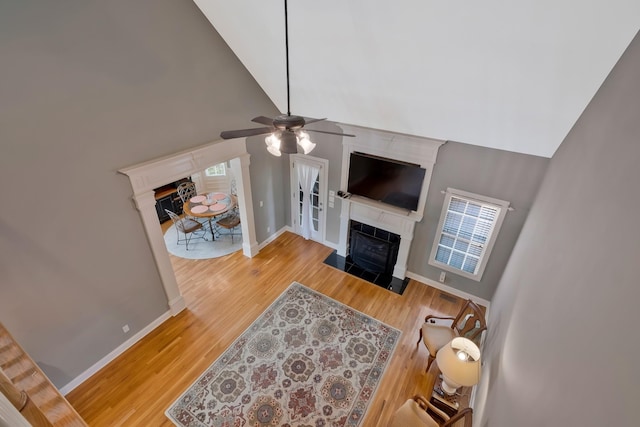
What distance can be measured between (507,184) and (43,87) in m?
5.36

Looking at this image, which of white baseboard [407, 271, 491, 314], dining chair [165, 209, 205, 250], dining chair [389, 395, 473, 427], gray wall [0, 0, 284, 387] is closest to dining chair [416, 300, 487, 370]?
dining chair [389, 395, 473, 427]

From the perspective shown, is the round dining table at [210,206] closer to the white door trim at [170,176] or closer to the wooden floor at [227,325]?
the wooden floor at [227,325]

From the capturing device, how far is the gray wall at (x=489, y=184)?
157 inches

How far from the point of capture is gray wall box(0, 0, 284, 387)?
2631 mm

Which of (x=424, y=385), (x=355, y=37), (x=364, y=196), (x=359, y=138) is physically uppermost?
(x=355, y=37)

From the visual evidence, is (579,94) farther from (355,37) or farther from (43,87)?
(43,87)

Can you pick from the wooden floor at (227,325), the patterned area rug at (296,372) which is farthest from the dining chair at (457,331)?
the patterned area rug at (296,372)

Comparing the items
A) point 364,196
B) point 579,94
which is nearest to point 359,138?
point 364,196

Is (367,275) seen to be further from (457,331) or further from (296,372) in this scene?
(296,372)

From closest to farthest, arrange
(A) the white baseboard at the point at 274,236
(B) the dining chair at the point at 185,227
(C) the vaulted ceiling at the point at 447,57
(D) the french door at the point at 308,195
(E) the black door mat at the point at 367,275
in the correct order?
1. (C) the vaulted ceiling at the point at 447,57
2. (E) the black door mat at the point at 367,275
3. (D) the french door at the point at 308,195
4. (B) the dining chair at the point at 185,227
5. (A) the white baseboard at the point at 274,236

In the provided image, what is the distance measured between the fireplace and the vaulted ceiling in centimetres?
205

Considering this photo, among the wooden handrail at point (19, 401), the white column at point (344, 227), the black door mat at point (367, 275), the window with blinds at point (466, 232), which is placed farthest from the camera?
the white column at point (344, 227)

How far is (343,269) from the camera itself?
5879 millimetres

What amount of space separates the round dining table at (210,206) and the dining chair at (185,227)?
205 millimetres
